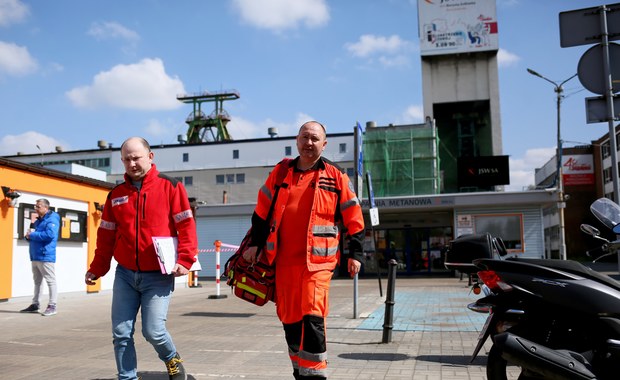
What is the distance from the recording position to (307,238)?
3980 mm

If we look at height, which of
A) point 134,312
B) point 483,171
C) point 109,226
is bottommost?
point 134,312

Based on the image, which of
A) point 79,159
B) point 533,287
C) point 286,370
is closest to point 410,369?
point 286,370

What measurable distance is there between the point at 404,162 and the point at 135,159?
34.8 metres

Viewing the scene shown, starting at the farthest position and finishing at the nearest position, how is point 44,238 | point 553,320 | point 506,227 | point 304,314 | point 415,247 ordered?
1. point 415,247
2. point 506,227
3. point 44,238
4. point 304,314
5. point 553,320

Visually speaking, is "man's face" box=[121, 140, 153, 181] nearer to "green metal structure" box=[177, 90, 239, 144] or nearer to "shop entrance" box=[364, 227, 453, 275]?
"shop entrance" box=[364, 227, 453, 275]

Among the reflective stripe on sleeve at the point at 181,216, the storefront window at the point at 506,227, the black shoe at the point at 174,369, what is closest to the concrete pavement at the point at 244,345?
the black shoe at the point at 174,369

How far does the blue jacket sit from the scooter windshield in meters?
8.97

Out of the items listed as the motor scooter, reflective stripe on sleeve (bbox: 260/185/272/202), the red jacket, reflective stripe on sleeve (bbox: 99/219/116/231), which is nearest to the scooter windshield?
the motor scooter

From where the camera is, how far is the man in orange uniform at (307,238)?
12.6 ft

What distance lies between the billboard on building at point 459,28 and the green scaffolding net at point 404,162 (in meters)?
7.62

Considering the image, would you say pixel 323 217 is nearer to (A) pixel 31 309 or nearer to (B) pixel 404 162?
(A) pixel 31 309

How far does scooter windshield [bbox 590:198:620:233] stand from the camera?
4004mm

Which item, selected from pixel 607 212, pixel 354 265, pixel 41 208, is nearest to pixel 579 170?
pixel 41 208

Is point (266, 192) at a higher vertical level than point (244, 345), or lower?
higher
